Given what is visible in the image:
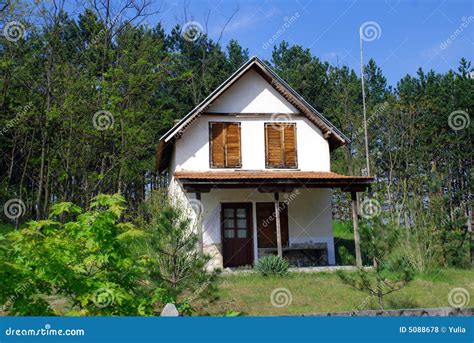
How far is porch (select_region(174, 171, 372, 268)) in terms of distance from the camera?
59.9ft

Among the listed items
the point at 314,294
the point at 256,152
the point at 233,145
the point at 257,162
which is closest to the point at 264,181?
the point at 257,162

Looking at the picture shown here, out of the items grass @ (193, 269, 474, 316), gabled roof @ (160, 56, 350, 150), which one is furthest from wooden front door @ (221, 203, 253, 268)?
gabled roof @ (160, 56, 350, 150)

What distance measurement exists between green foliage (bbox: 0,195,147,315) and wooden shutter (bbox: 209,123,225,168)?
1204 cm

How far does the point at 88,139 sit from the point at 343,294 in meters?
15.4

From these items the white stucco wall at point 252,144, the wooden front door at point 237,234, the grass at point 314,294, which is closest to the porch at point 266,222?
the wooden front door at point 237,234

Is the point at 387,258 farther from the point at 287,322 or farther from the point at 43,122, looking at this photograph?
the point at 43,122

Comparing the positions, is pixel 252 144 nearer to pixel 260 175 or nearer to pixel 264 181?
pixel 260 175

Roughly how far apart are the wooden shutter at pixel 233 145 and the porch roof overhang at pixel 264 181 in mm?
800

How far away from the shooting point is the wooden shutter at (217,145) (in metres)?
18.9

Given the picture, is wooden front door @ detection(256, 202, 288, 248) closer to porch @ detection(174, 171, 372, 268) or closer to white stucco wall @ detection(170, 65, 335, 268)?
porch @ detection(174, 171, 372, 268)

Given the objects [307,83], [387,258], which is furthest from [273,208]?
[307,83]

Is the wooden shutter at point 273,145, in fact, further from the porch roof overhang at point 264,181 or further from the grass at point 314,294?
the grass at point 314,294

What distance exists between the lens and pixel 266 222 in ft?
62.3

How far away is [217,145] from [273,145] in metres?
2.09
